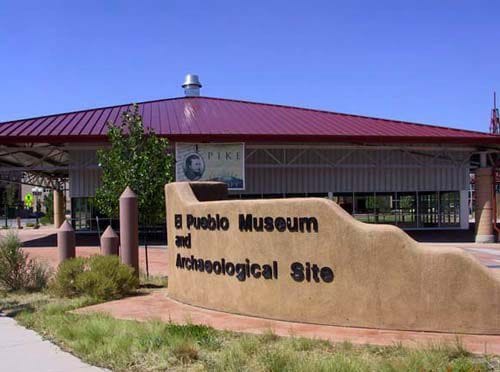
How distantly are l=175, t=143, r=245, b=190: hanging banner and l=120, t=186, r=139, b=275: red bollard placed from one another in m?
13.7

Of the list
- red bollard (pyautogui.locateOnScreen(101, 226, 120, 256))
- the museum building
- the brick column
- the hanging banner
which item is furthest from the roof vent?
red bollard (pyautogui.locateOnScreen(101, 226, 120, 256))

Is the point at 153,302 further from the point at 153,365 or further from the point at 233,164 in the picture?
the point at 233,164

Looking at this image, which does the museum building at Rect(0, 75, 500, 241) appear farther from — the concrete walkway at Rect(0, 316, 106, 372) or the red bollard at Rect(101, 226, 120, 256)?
the concrete walkway at Rect(0, 316, 106, 372)

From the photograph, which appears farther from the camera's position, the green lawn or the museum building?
the museum building

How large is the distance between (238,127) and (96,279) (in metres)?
16.5

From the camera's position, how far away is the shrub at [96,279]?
468 inches

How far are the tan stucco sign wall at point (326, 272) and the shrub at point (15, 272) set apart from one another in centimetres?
505

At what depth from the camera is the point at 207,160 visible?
2709cm

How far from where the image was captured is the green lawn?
20.5ft

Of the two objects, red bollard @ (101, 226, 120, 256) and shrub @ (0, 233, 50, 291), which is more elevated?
red bollard @ (101, 226, 120, 256)

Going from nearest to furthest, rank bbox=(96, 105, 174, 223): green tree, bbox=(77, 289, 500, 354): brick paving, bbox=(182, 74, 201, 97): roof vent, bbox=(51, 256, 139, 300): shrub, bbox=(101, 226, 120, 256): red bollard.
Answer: bbox=(77, 289, 500, 354): brick paving → bbox=(51, 256, 139, 300): shrub → bbox=(101, 226, 120, 256): red bollard → bbox=(96, 105, 174, 223): green tree → bbox=(182, 74, 201, 97): roof vent

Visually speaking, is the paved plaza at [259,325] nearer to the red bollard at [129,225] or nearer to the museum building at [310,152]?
the red bollard at [129,225]

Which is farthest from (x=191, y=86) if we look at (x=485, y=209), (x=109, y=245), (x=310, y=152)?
(x=109, y=245)

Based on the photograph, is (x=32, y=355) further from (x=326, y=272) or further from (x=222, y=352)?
(x=326, y=272)
